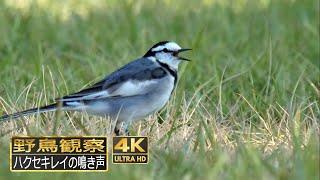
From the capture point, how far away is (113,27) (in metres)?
8.35

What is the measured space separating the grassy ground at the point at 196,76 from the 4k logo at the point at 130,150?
0.06 metres

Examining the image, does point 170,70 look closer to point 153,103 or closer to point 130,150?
point 153,103

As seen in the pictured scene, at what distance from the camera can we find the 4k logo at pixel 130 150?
14.8 ft

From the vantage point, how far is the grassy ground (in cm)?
445

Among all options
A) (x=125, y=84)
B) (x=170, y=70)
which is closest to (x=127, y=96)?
(x=125, y=84)

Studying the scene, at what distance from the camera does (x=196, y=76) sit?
265 inches

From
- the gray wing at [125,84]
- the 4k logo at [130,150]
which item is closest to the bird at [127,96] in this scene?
the gray wing at [125,84]

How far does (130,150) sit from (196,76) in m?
2.12

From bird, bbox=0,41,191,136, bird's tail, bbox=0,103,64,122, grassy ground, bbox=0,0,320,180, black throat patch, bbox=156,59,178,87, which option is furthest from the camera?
black throat patch, bbox=156,59,178,87

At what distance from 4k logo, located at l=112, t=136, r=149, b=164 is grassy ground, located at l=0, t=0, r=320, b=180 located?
6 centimetres

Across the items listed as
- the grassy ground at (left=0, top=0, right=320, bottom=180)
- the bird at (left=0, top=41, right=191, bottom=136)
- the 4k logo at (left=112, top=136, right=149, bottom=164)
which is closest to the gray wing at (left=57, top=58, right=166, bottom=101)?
the bird at (left=0, top=41, right=191, bottom=136)

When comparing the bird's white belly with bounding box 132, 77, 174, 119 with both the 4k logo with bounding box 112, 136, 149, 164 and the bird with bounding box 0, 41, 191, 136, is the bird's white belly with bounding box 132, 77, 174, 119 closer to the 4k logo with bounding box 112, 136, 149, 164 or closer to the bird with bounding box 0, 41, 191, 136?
the bird with bounding box 0, 41, 191, 136

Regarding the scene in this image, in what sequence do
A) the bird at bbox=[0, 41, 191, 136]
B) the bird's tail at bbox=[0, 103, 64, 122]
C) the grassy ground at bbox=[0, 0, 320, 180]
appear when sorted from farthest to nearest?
the bird at bbox=[0, 41, 191, 136]
the bird's tail at bbox=[0, 103, 64, 122]
the grassy ground at bbox=[0, 0, 320, 180]

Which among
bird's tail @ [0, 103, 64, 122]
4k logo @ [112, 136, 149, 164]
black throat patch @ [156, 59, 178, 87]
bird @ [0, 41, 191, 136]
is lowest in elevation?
4k logo @ [112, 136, 149, 164]
